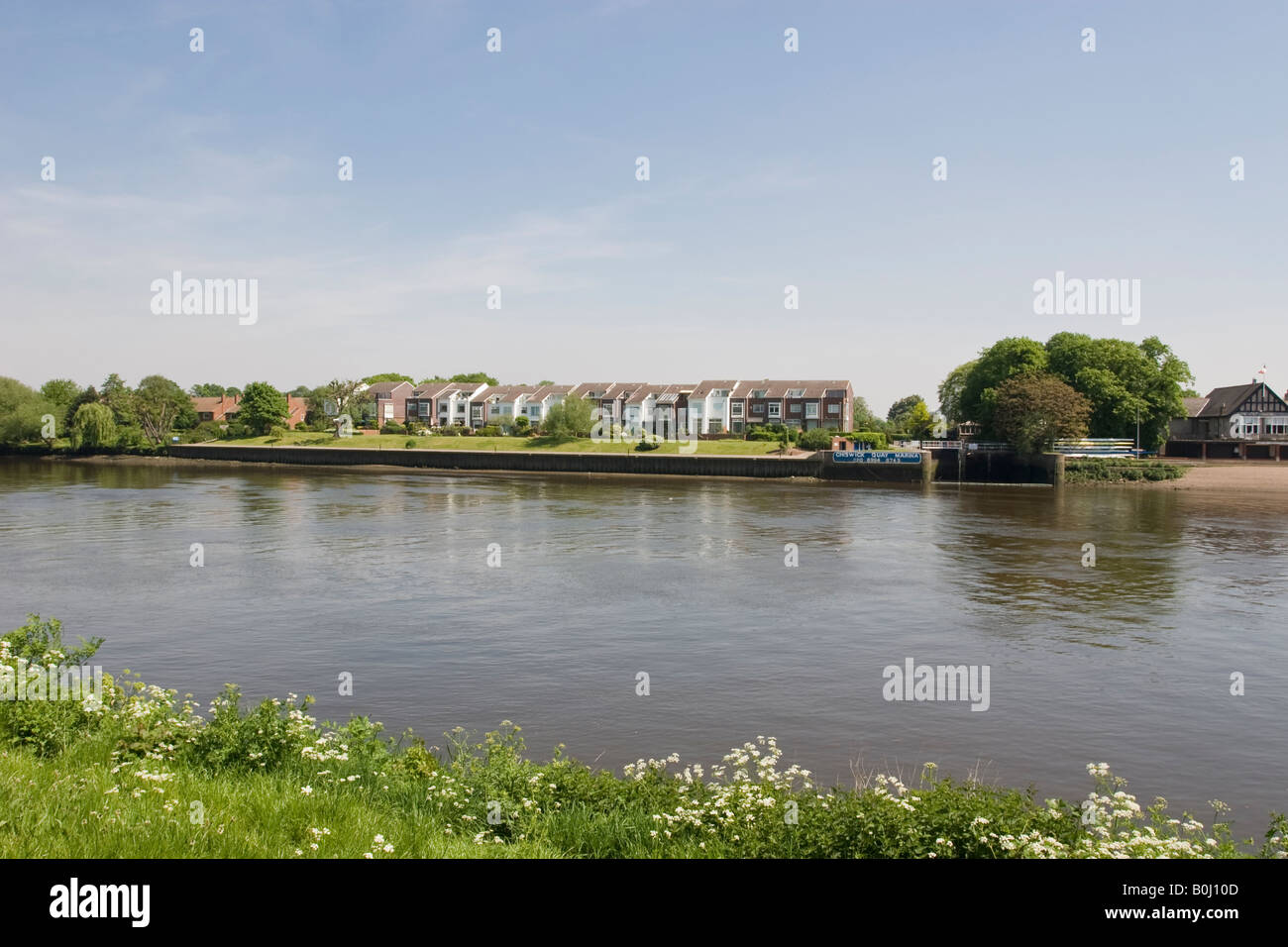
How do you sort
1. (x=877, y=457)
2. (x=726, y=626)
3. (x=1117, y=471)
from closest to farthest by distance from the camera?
1. (x=726, y=626)
2. (x=1117, y=471)
3. (x=877, y=457)

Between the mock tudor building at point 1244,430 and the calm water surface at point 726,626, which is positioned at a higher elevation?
the mock tudor building at point 1244,430

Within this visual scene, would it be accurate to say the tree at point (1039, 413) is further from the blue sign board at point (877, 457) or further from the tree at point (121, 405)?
the tree at point (121, 405)

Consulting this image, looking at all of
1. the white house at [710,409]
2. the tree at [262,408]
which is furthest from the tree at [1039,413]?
the tree at [262,408]

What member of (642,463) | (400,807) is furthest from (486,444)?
(400,807)

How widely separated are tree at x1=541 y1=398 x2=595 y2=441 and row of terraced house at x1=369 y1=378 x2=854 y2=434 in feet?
6.67

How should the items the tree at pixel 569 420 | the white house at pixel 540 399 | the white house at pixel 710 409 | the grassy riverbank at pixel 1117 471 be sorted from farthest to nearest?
the white house at pixel 540 399 < the white house at pixel 710 409 < the tree at pixel 569 420 < the grassy riverbank at pixel 1117 471

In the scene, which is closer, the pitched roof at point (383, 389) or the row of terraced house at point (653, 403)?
the row of terraced house at point (653, 403)

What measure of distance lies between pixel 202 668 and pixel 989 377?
9684 cm

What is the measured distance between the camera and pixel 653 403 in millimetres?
143750

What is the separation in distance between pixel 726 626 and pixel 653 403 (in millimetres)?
119475

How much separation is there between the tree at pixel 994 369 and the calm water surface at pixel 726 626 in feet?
149

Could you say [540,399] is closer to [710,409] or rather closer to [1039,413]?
[710,409]

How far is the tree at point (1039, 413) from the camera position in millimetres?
84125

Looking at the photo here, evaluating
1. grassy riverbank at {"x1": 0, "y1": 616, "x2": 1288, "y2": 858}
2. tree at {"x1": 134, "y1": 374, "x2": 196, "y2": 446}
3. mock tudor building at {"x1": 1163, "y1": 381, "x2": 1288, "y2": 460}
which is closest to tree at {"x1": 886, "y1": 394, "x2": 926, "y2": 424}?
mock tudor building at {"x1": 1163, "y1": 381, "x2": 1288, "y2": 460}
